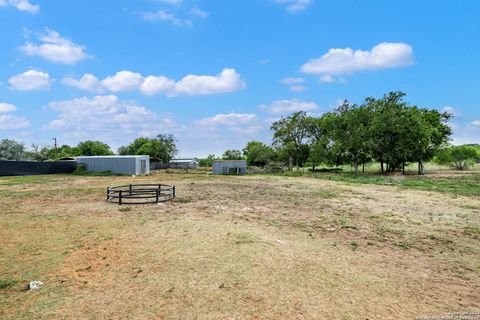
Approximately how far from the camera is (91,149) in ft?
227

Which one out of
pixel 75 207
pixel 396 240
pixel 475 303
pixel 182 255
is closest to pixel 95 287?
pixel 182 255

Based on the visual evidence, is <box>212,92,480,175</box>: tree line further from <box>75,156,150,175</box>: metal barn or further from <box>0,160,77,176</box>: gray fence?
<box>0,160,77,176</box>: gray fence

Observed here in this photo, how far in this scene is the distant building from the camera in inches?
2037

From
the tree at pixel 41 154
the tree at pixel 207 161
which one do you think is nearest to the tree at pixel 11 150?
the tree at pixel 41 154

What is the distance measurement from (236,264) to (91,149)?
7243 cm

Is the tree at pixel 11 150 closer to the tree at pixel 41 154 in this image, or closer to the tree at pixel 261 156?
the tree at pixel 41 154

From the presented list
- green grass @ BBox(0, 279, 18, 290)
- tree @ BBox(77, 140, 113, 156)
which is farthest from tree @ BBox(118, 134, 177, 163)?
green grass @ BBox(0, 279, 18, 290)

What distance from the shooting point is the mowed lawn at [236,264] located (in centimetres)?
399

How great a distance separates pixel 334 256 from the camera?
19.5 ft

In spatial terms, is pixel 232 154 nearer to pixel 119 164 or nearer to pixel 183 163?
pixel 183 163

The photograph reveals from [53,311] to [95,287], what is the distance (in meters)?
0.74

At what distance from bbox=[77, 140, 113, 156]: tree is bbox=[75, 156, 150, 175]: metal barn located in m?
35.7

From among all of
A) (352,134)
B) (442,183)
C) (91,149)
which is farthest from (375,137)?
(91,149)

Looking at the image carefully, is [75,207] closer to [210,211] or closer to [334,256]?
[210,211]
